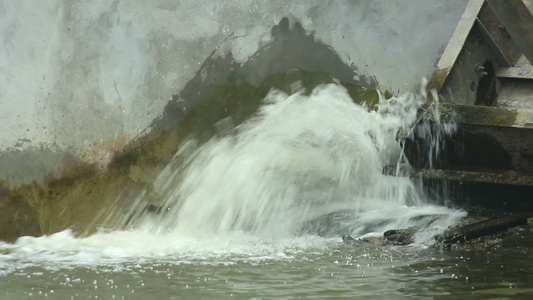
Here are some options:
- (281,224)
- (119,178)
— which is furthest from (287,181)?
(119,178)

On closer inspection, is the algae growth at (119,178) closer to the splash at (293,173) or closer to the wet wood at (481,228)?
the splash at (293,173)

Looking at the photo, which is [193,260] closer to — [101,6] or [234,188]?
[234,188]

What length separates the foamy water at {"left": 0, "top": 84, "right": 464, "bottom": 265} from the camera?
21.6 ft

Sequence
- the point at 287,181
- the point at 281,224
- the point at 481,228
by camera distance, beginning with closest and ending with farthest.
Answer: the point at 481,228
the point at 281,224
the point at 287,181

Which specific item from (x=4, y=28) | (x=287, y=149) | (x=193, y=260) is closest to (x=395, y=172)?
(x=287, y=149)

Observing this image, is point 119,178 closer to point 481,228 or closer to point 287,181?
point 287,181

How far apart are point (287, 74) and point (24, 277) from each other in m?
3.16

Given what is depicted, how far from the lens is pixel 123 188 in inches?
268

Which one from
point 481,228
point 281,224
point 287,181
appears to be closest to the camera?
point 481,228

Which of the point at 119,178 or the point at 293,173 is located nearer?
the point at 119,178

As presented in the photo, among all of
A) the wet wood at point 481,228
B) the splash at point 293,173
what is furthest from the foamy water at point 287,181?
the wet wood at point 481,228

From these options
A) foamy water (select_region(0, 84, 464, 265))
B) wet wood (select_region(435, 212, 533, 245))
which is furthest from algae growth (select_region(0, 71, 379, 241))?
wet wood (select_region(435, 212, 533, 245))

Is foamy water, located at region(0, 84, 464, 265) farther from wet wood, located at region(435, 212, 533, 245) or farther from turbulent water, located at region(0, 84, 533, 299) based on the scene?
wet wood, located at region(435, 212, 533, 245)

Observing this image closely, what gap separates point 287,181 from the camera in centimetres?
695
